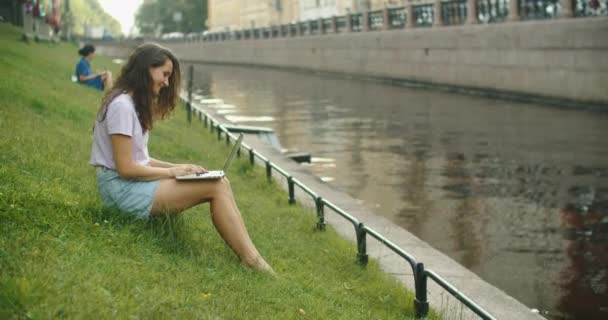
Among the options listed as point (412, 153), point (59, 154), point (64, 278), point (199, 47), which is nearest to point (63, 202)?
point (64, 278)

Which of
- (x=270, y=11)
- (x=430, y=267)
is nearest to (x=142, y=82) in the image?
(x=430, y=267)

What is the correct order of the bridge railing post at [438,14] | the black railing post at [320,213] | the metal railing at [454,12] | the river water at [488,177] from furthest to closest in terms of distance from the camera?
the bridge railing post at [438,14], the metal railing at [454,12], the black railing post at [320,213], the river water at [488,177]

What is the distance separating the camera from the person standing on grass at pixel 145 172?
5.88 m

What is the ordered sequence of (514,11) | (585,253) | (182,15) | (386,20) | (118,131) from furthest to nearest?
(182,15)
(386,20)
(514,11)
(585,253)
(118,131)

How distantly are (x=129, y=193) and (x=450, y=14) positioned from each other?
2939cm

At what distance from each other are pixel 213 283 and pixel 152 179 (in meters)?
0.93

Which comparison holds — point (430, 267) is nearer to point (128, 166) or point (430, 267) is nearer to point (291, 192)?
point (291, 192)

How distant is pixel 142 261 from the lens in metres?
5.35

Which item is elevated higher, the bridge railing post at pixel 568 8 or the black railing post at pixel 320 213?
the bridge railing post at pixel 568 8

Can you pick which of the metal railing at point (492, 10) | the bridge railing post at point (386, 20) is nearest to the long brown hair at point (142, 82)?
the metal railing at point (492, 10)

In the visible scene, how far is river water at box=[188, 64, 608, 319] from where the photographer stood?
8312 millimetres

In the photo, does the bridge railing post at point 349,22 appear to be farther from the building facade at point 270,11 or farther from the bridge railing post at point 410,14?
the bridge railing post at point 410,14

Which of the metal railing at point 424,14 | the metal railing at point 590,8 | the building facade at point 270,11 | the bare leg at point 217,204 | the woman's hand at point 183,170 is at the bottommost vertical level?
the bare leg at point 217,204

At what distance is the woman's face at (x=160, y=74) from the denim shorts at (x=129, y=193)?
1.89 feet
